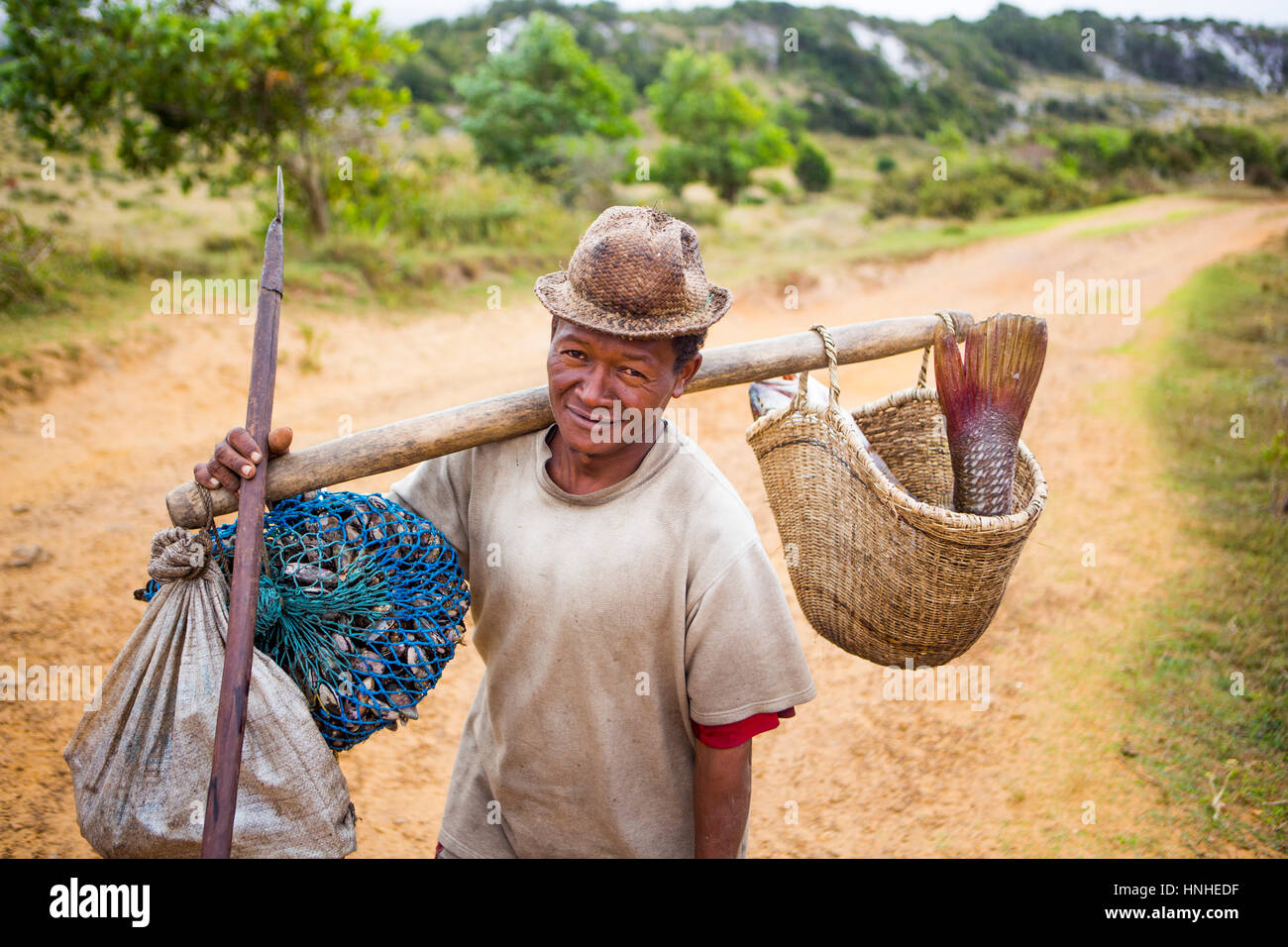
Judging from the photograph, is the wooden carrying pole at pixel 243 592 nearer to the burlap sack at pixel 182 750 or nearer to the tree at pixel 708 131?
the burlap sack at pixel 182 750

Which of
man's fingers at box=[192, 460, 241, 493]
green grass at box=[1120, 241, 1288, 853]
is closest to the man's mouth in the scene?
man's fingers at box=[192, 460, 241, 493]

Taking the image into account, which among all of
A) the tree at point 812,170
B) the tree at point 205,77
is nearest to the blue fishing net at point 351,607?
the tree at point 205,77

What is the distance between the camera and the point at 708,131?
20.1 meters

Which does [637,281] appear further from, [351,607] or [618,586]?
[351,607]

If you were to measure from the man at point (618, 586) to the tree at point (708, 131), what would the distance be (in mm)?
18373

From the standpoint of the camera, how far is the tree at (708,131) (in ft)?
64.6

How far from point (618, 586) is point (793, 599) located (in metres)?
3.47

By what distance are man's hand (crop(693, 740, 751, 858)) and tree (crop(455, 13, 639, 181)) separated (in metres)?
15.9

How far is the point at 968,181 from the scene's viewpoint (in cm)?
1794

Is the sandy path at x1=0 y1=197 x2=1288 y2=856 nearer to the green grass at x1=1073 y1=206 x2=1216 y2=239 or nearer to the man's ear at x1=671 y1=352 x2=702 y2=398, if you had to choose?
the man's ear at x1=671 y1=352 x2=702 y2=398

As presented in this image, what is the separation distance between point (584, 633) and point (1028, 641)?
3.53 m

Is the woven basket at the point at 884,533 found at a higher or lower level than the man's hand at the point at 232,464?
lower

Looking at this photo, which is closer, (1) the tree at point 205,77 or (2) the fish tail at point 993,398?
(2) the fish tail at point 993,398

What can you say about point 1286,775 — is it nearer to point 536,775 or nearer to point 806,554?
point 806,554
